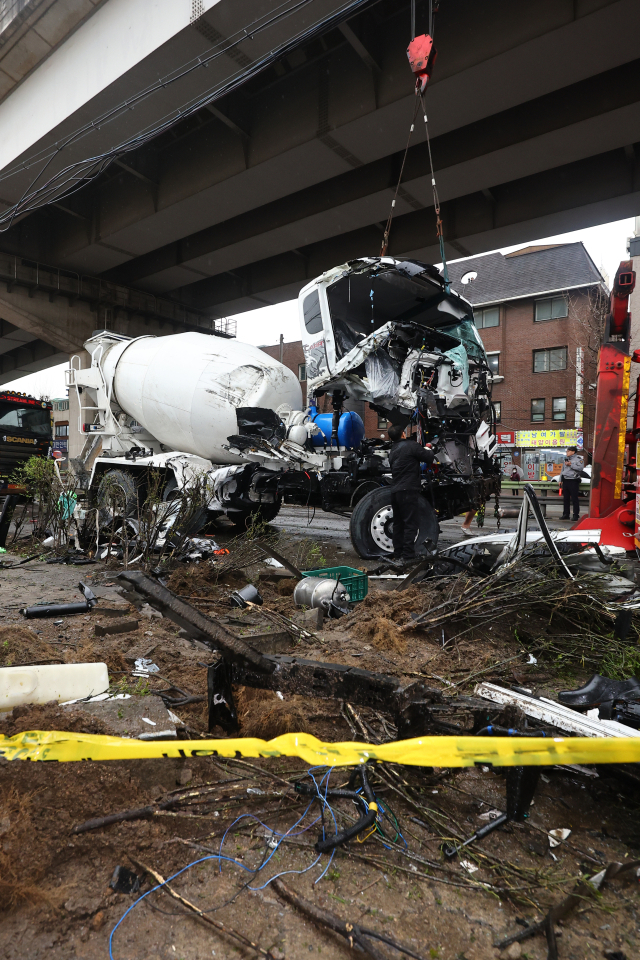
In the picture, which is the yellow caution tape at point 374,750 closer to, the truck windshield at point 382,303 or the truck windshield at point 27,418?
the truck windshield at point 382,303

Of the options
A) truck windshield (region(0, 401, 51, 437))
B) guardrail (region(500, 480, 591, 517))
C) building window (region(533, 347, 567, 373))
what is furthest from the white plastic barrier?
building window (region(533, 347, 567, 373))

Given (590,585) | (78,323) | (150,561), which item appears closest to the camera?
(590,585)

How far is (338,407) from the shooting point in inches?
316

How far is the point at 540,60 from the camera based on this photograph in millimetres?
7402

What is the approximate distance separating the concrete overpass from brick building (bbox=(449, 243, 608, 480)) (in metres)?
15.0

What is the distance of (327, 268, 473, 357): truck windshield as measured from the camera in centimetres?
759

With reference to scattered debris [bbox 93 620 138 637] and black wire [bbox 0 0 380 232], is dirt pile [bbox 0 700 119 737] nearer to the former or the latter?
scattered debris [bbox 93 620 138 637]

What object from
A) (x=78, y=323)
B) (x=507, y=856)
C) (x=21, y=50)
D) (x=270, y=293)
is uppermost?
(x=21, y=50)

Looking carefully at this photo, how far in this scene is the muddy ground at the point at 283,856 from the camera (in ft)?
4.79

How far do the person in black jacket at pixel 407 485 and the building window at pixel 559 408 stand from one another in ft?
75.2

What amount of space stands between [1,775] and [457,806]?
5.38 feet

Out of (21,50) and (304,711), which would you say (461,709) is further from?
(21,50)

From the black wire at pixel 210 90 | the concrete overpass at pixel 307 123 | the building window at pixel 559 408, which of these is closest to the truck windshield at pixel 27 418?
the concrete overpass at pixel 307 123

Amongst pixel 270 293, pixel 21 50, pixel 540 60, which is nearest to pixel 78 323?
pixel 270 293
